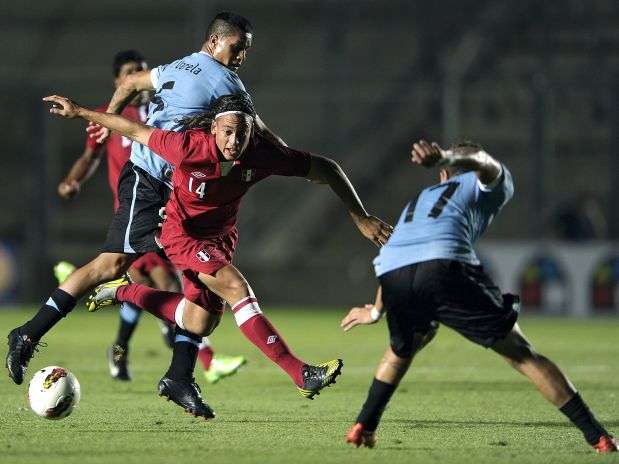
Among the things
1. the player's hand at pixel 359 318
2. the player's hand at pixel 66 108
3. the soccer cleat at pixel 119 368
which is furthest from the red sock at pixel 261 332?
the soccer cleat at pixel 119 368

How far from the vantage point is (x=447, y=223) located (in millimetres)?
6398

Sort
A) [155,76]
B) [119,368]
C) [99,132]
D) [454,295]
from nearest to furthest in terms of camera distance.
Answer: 1. [454,295]
2. [155,76]
3. [99,132]
4. [119,368]

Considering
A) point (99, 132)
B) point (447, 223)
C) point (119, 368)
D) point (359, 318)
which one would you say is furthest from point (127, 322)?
point (447, 223)

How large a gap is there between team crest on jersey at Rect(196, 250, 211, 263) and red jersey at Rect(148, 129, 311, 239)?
0.13 m

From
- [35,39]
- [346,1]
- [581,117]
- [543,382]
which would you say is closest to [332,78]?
[346,1]

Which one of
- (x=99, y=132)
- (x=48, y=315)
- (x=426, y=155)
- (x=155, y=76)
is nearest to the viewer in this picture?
(x=426, y=155)

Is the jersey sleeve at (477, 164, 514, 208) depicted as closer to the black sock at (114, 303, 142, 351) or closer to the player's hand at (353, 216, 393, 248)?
the player's hand at (353, 216, 393, 248)

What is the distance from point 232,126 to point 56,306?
1778mm

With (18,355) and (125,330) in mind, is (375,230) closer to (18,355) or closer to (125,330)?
(18,355)

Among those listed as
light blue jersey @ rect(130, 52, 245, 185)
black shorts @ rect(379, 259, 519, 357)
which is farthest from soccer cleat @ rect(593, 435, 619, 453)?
light blue jersey @ rect(130, 52, 245, 185)

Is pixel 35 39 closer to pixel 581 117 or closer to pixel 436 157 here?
pixel 581 117

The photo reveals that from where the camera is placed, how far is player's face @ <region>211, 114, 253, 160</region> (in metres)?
7.09

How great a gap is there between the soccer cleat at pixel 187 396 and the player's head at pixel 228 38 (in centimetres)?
198

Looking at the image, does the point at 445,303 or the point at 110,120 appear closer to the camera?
the point at 445,303
